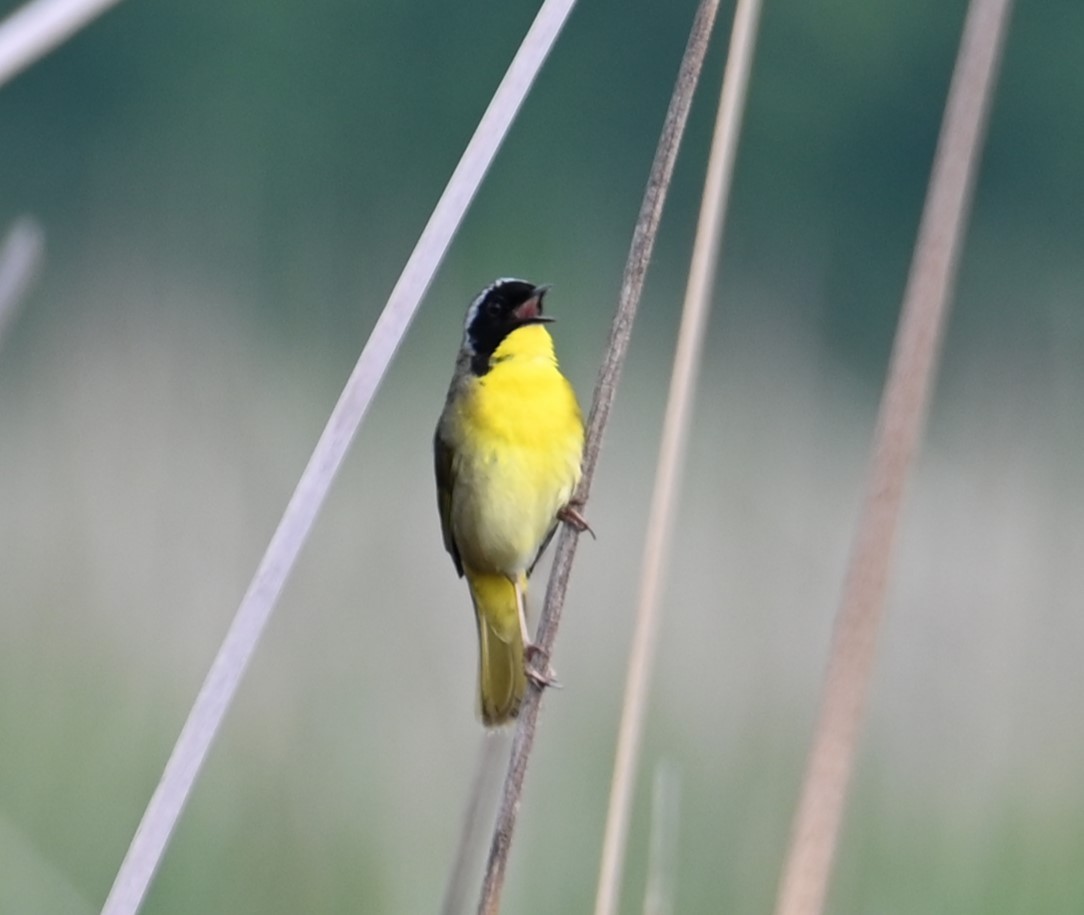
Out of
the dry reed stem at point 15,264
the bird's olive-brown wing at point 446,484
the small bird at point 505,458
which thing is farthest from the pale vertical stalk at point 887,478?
the bird's olive-brown wing at point 446,484

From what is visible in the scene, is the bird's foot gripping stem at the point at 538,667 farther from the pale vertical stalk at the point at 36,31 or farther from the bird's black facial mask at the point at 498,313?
the bird's black facial mask at the point at 498,313

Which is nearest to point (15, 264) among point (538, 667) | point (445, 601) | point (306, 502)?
point (306, 502)

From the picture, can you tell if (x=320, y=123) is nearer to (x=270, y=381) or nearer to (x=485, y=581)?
(x=270, y=381)

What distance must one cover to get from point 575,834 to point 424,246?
1.61m

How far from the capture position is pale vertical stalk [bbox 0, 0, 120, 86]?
1016 millimetres

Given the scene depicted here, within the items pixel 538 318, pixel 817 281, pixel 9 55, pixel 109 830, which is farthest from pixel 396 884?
pixel 817 281

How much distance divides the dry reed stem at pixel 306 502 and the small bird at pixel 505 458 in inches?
32.4

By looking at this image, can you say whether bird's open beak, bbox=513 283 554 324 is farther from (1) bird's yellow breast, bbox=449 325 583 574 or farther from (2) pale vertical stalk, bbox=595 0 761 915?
(2) pale vertical stalk, bbox=595 0 761 915

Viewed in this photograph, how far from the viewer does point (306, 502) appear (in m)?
1.14

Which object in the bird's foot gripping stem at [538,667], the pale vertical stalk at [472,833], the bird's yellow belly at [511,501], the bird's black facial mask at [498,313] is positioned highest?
the bird's black facial mask at [498,313]

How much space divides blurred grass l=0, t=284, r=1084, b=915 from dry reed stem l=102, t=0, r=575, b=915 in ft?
4.71

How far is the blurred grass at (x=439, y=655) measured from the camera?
2.77 meters

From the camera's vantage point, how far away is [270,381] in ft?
12.0

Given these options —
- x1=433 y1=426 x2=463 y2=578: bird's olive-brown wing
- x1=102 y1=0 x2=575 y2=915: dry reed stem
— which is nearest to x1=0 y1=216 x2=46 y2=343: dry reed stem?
x1=102 y1=0 x2=575 y2=915: dry reed stem
